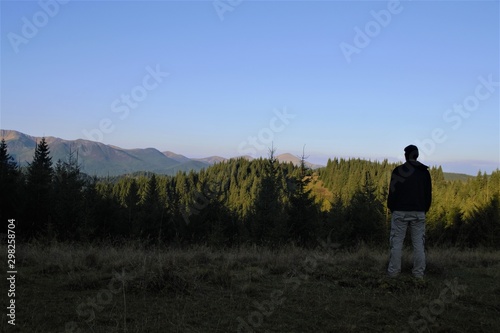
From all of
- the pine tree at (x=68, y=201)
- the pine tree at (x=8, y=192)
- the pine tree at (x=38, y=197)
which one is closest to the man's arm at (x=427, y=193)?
the pine tree at (x=68, y=201)

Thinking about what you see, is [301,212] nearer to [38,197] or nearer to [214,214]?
[214,214]

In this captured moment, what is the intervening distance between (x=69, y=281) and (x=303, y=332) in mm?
3384

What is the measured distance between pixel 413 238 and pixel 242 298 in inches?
134

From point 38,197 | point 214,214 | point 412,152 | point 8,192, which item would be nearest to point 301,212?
point 214,214

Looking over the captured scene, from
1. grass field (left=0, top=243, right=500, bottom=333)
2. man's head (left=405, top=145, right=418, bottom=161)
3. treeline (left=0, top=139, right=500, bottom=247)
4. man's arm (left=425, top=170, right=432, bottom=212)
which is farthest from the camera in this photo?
treeline (left=0, top=139, right=500, bottom=247)

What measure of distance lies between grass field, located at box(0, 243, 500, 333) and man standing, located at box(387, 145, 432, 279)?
46 centimetres

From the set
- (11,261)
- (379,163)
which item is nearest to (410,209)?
(11,261)

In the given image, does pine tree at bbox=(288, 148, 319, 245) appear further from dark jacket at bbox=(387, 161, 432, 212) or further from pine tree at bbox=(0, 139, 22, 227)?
pine tree at bbox=(0, 139, 22, 227)

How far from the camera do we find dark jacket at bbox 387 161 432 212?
6504 millimetres

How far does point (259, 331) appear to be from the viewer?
3729 mm

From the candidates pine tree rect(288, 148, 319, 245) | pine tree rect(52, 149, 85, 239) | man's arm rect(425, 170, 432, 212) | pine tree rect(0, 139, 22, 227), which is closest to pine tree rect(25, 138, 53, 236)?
pine tree rect(52, 149, 85, 239)

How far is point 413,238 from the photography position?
6523 mm

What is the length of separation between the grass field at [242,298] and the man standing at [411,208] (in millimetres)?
456

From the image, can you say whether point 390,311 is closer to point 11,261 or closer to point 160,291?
point 160,291
